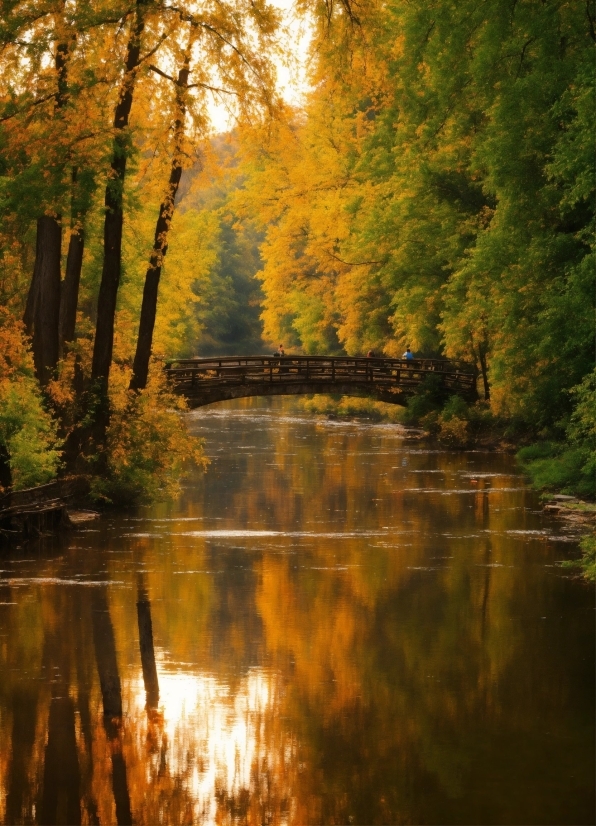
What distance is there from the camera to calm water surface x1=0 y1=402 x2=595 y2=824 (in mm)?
11023

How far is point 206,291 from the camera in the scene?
314ft

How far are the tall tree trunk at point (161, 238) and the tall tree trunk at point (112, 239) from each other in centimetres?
105

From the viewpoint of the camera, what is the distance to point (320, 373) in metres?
45.0

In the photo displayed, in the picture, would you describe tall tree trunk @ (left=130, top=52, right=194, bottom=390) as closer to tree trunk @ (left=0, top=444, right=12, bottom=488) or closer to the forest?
the forest

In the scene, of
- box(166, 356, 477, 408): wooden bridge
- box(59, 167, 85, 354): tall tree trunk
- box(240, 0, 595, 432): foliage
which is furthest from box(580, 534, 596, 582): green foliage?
box(166, 356, 477, 408): wooden bridge

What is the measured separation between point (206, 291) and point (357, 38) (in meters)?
76.2

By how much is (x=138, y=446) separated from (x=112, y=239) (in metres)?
4.34

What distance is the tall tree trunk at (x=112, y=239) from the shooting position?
25078 millimetres

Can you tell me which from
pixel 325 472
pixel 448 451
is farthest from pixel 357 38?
pixel 448 451

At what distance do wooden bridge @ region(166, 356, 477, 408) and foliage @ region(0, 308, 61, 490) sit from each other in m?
16.3

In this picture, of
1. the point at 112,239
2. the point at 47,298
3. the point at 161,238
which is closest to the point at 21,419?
the point at 47,298

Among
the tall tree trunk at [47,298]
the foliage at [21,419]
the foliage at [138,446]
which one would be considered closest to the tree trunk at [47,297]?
the tall tree trunk at [47,298]

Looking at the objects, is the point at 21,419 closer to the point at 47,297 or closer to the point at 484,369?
the point at 47,297

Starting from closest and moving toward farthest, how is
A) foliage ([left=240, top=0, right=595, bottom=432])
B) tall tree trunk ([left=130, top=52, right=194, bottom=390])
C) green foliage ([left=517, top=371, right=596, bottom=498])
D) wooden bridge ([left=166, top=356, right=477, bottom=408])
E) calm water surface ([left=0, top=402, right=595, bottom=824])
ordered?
calm water surface ([left=0, top=402, right=595, bottom=824])
foliage ([left=240, top=0, right=595, bottom=432])
green foliage ([left=517, top=371, right=596, bottom=498])
tall tree trunk ([left=130, top=52, right=194, bottom=390])
wooden bridge ([left=166, top=356, right=477, bottom=408])
